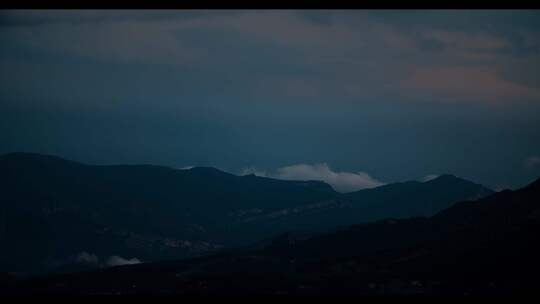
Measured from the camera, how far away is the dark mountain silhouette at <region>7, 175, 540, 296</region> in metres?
95.1

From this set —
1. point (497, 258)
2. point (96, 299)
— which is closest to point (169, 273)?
point (497, 258)

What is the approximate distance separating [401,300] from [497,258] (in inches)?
4158

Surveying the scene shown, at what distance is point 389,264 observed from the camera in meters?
113

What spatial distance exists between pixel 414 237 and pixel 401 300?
144m

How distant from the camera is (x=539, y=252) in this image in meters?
103

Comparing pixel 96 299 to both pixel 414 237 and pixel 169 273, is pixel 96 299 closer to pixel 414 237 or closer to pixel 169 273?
pixel 169 273

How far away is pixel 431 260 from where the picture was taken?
363ft

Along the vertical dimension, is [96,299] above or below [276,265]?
below

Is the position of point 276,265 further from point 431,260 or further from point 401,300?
point 401,300

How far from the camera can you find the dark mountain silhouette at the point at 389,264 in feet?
312
